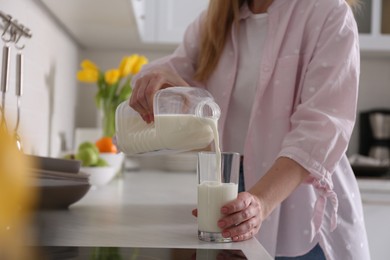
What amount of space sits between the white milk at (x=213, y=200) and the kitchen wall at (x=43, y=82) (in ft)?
1.86

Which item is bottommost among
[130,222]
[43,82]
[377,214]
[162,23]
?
[377,214]

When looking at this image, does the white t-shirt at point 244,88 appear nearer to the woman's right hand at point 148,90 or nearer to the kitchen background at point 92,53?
the woman's right hand at point 148,90

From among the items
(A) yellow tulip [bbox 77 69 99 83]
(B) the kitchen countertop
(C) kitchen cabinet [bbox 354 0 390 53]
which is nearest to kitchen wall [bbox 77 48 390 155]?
(C) kitchen cabinet [bbox 354 0 390 53]

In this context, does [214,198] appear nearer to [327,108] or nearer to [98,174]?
[327,108]

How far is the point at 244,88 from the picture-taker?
1.22 metres

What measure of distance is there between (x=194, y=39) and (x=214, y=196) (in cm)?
62

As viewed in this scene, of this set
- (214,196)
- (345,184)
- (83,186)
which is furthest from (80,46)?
(214,196)

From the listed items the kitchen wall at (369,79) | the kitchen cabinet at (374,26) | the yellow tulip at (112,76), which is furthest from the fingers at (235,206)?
the kitchen wall at (369,79)

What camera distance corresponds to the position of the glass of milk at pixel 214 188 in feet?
2.68

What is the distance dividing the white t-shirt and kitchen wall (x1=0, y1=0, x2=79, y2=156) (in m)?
0.48

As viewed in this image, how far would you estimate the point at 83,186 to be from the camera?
3.60 feet

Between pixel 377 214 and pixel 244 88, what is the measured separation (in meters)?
1.03

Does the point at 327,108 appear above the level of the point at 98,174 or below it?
above

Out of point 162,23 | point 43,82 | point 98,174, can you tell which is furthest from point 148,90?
point 162,23
